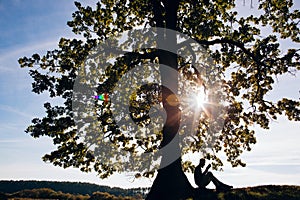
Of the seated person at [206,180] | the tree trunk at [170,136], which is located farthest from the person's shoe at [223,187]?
the tree trunk at [170,136]

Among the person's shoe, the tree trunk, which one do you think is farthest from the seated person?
the tree trunk

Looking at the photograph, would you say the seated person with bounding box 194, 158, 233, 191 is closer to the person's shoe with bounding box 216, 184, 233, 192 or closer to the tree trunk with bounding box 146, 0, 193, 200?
the person's shoe with bounding box 216, 184, 233, 192

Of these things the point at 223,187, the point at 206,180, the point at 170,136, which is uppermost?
the point at 170,136

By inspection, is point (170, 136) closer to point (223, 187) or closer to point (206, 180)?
point (206, 180)

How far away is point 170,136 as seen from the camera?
22.2 m

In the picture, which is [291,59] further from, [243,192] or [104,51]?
[104,51]

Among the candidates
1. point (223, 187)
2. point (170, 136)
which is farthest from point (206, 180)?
point (170, 136)

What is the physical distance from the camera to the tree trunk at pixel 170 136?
20.7 metres

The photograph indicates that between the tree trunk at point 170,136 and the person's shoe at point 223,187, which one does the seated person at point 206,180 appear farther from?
the tree trunk at point 170,136

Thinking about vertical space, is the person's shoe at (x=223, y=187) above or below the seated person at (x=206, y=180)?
below

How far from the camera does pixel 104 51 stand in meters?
23.1

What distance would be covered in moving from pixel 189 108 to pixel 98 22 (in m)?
9.88

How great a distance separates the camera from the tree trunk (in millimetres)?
20703

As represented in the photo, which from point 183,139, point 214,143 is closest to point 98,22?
point 183,139
